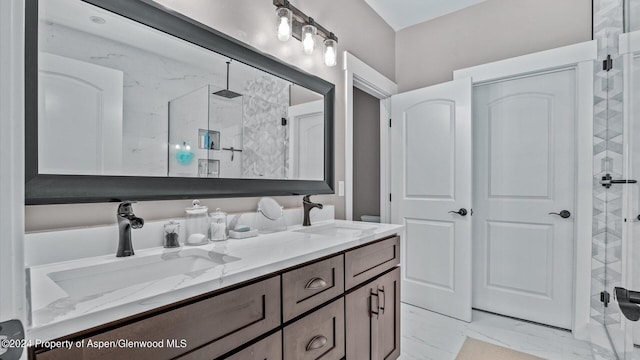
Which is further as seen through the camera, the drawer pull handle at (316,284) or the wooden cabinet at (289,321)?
the drawer pull handle at (316,284)

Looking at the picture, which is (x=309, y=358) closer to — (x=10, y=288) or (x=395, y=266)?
(x=395, y=266)

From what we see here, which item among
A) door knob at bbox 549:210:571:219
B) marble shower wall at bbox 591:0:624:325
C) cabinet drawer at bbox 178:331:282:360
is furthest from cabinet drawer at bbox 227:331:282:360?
door knob at bbox 549:210:571:219

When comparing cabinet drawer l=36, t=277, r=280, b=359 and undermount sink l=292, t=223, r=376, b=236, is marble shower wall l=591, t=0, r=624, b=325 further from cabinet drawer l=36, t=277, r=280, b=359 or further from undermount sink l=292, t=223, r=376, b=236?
cabinet drawer l=36, t=277, r=280, b=359

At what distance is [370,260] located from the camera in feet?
4.86

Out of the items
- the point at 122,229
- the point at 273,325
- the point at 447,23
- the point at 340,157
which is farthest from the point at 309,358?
the point at 447,23

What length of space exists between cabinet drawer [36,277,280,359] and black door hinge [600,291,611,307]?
2.30 m

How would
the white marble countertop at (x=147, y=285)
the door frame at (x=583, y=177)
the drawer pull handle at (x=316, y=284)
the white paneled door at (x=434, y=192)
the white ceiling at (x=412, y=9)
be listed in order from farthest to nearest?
the white ceiling at (x=412, y=9)
the white paneled door at (x=434, y=192)
the door frame at (x=583, y=177)
the drawer pull handle at (x=316, y=284)
the white marble countertop at (x=147, y=285)

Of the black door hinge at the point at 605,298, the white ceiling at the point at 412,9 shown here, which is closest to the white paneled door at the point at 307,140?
the white ceiling at the point at 412,9

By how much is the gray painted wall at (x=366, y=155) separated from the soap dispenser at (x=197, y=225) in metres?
2.32

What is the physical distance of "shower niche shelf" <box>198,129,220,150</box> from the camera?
4.27 feet

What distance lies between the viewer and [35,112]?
2.89 feet

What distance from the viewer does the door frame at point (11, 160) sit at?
0.33 metres

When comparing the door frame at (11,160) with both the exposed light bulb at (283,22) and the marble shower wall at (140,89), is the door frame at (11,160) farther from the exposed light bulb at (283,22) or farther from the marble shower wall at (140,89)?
the exposed light bulb at (283,22)

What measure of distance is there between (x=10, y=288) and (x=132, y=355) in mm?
375
